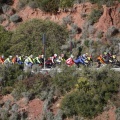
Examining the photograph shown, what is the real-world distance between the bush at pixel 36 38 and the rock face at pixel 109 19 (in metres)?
3.10

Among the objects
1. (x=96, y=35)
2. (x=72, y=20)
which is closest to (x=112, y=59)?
(x=96, y=35)

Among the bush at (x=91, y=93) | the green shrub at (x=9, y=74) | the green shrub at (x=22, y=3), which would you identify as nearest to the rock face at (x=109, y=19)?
the green shrub at (x=22, y=3)

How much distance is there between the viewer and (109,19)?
41781 mm

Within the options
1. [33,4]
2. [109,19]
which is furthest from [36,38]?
[109,19]

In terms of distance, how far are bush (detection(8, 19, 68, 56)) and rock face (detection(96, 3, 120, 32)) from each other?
3.10 meters

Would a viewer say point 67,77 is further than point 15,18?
No

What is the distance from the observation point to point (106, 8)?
42.0m

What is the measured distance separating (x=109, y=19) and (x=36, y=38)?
615cm

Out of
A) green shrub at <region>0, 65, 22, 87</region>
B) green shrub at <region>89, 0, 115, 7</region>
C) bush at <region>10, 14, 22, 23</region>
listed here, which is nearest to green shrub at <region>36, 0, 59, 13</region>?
bush at <region>10, 14, 22, 23</region>

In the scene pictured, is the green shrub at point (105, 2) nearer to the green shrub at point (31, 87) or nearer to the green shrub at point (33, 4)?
the green shrub at point (33, 4)

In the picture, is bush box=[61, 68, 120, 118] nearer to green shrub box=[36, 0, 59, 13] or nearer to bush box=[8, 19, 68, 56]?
bush box=[8, 19, 68, 56]

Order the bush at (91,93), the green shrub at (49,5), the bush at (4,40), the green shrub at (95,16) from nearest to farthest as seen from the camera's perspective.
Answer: the bush at (91,93) → the bush at (4,40) → the green shrub at (95,16) → the green shrub at (49,5)

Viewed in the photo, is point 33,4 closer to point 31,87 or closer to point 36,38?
point 36,38

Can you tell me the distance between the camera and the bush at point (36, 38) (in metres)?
41.5
